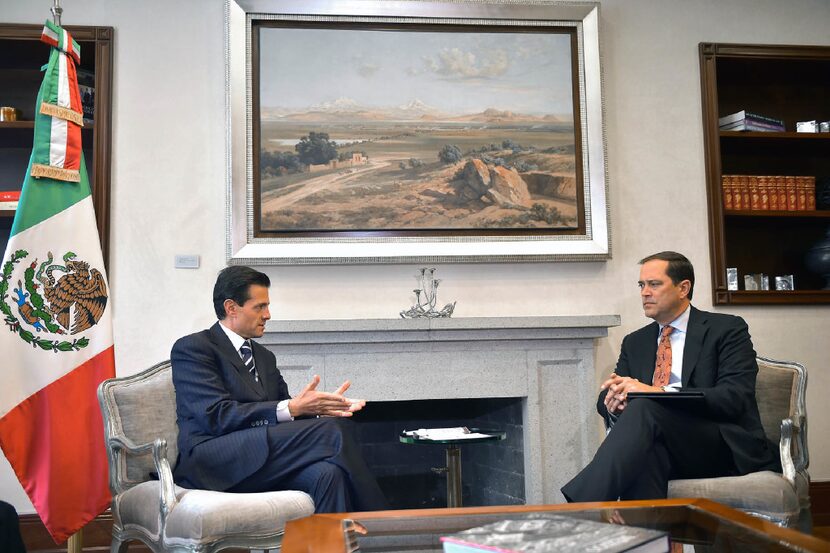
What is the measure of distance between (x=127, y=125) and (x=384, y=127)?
1.33 m

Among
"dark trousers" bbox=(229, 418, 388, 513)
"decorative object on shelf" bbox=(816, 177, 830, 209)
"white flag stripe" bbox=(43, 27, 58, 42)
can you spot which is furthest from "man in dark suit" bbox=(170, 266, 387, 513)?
"decorative object on shelf" bbox=(816, 177, 830, 209)

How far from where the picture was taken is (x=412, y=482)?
452 centimetres

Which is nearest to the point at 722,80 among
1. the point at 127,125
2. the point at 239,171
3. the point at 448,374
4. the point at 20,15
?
the point at 448,374

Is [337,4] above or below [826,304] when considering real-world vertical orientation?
above

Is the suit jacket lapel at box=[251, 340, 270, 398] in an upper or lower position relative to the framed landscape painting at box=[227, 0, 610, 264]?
lower

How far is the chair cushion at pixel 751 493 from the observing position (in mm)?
2932

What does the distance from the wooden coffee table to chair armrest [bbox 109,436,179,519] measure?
0.79m

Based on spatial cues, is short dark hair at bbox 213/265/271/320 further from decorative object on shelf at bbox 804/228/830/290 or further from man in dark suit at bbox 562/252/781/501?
decorative object on shelf at bbox 804/228/830/290

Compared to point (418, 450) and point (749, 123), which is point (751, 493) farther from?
point (749, 123)

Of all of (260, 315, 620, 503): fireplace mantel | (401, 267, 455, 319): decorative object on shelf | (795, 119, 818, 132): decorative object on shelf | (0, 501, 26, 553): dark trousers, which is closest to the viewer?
(0, 501, 26, 553): dark trousers

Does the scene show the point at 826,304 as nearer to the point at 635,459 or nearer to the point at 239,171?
the point at 635,459

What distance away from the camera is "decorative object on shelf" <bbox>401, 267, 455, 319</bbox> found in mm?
4164

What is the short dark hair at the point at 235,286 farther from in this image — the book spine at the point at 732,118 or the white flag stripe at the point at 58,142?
the book spine at the point at 732,118

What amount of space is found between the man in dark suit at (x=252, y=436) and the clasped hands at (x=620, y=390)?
3.18 ft
